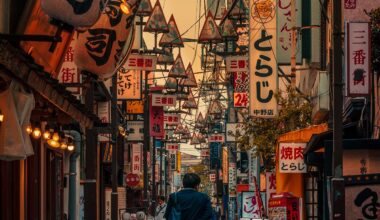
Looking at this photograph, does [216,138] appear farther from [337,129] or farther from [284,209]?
[337,129]

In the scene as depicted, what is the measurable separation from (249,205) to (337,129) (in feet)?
59.4

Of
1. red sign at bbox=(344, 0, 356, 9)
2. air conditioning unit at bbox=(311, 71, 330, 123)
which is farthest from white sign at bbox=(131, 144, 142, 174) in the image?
red sign at bbox=(344, 0, 356, 9)

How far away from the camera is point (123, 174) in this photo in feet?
190

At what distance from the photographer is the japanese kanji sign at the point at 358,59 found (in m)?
18.9

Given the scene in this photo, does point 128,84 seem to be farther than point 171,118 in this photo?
No

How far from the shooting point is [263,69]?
33.3 m

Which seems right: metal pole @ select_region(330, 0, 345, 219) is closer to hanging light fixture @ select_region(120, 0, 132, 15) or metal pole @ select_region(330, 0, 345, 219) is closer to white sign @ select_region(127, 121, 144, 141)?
hanging light fixture @ select_region(120, 0, 132, 15)

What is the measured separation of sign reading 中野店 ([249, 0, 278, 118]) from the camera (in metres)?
33.0

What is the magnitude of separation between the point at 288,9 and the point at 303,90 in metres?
5.74

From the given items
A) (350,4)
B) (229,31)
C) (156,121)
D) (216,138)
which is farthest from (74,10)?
(216,138)

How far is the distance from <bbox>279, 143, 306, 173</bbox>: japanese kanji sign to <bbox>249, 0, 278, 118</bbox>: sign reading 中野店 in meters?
5.38

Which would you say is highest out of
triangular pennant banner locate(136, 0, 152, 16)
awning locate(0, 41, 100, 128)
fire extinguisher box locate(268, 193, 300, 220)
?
triangular pennant banner locate(136, 0, 152, 16)

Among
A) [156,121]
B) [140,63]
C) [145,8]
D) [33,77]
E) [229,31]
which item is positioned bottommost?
[33,77]

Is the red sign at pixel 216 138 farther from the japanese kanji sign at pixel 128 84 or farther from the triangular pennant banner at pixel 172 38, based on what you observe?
the triangular pennant banner at pixel 172 38
